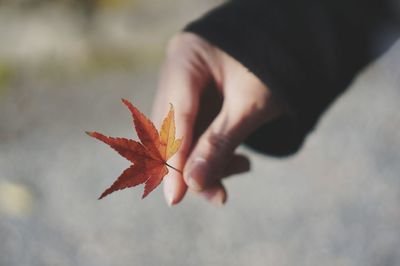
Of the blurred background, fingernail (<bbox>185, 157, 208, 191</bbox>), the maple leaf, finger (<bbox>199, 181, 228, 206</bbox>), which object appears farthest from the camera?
the blurred background

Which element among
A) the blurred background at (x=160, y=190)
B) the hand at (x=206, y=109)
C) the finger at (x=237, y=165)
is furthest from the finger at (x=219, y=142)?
the blurred background at (x=160, y=190)

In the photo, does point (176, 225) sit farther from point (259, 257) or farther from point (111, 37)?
point (111, 37)

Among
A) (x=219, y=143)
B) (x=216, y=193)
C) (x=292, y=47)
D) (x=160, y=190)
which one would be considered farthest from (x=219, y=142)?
(x=160, y=190)

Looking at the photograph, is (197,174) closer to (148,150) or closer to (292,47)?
(148,150)

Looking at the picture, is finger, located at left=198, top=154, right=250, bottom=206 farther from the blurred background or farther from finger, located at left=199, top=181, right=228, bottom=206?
the blurred background

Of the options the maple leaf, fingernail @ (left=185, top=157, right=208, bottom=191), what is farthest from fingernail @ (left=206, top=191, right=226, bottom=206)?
the maple leaf

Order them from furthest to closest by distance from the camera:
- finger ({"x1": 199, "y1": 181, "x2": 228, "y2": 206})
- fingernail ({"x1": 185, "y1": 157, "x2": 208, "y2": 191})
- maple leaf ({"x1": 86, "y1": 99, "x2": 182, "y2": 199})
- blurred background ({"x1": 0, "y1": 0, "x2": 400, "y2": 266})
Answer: blurred background ({"x1": 0, "y1": 0, "x2": 400, "y2": 266}) → finger ({"x1": 199, "y1": 181, "x2": 228, "y2": 206}) → fingernail ({"x1": 185, "y1": 157, "x2": 208, "y2": 191}) → maple leaf ({"x1": 86, "y1": 99, "x2": 182, "y2": 199})
